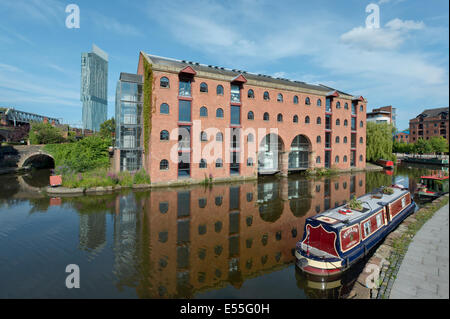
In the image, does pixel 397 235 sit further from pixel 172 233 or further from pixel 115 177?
pixel 115 177

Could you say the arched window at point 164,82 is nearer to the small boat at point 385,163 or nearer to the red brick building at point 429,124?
the small boat at point 385,163

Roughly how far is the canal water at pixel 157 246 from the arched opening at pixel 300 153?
46.0 feet

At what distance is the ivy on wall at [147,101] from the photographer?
72.8ft

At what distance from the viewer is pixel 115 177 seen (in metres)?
20.7

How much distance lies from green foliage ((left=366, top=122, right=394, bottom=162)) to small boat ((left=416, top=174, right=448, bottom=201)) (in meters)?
19.9

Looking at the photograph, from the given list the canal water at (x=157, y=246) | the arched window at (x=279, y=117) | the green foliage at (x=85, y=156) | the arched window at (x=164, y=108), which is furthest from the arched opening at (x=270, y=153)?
the green foliage at (x=85, y=156)

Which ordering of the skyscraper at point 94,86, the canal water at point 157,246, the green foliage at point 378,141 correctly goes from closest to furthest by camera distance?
the canal water at point 157,246
the green foliage at point 378,141
the skyscraper at point 94,86

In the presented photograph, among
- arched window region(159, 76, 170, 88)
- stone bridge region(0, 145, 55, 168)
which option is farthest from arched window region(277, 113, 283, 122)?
stone bridge region(0, 145, 55, 168)

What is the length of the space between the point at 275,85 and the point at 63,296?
28015 millimetres

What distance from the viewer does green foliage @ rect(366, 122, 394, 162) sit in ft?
132

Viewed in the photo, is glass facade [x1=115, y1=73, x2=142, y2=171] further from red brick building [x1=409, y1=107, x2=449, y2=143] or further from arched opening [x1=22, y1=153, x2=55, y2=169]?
red brick building [x1=409, y1=107, x2=449, y2=143]

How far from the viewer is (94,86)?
500ft

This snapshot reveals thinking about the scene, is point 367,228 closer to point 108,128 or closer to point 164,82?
point 164,82
